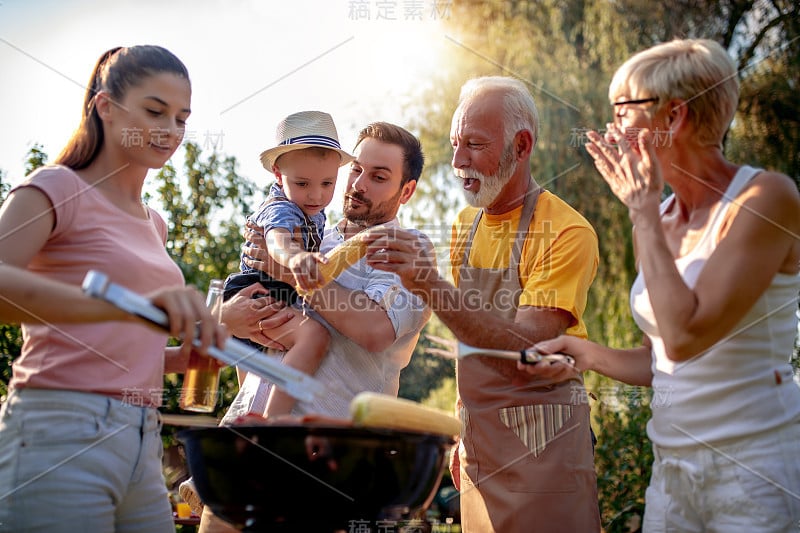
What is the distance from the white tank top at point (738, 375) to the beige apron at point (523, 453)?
0.76 metres

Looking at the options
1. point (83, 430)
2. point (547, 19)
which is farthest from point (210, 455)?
point (547, 19)

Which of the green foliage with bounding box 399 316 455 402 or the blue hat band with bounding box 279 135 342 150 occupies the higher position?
the blue hat band with bounding box 279 135 342 150

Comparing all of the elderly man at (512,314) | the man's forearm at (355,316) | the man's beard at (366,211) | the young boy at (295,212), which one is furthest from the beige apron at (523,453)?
the young boy at (295,212)

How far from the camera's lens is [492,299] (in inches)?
136

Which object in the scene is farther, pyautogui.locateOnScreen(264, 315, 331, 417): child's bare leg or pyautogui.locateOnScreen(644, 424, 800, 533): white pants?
pyautogui.locateOnScreen(264, 315, 331, 417): child's bare leg

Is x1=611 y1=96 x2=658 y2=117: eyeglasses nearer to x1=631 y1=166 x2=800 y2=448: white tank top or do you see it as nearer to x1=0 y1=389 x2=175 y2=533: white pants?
x1=631 y1=166 x2=800 y2=448: white tank top

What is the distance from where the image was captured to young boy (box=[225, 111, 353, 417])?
345 centimetres

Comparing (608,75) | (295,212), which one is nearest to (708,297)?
(295,212)

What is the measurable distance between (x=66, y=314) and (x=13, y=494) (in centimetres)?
52

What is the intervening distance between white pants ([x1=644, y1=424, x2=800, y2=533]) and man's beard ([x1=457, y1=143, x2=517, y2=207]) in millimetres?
1473

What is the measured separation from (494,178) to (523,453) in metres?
1.16

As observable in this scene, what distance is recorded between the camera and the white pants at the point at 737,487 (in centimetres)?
228

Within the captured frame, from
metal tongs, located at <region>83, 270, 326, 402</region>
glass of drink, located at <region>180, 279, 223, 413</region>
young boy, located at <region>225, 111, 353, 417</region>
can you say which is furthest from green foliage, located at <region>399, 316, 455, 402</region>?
metal tongs, located at <region>83, 270, 326, 402</region>

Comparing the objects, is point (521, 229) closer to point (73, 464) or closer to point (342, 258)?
point (342, 258)
